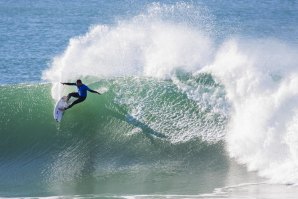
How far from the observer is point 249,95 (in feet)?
60.7

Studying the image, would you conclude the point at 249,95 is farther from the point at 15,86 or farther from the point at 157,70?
the point at 15,86

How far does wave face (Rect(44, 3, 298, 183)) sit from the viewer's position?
56.4 feet

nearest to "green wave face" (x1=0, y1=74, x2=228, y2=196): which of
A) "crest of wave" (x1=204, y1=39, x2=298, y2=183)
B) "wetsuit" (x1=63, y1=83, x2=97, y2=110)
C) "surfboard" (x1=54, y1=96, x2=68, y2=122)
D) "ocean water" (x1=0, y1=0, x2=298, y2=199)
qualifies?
"ocean water" (x1=0, y1=0, x2=298, y2=199)

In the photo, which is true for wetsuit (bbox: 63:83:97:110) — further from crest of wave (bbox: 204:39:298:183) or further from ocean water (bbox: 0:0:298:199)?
crest of wave (bbox: 204:39:298:183)

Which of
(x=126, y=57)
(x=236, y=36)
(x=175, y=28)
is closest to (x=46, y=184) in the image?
(x=126, y=57)

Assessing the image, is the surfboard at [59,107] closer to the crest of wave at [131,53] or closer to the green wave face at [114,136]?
the green wave face at [114,136]

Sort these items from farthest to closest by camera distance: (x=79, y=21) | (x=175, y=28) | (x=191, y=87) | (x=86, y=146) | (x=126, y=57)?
(x=79, y=21), (x=175, y=28), (x=126, y=57), (x=191, y=87), (x=86, y=146)

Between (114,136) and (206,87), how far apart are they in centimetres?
258

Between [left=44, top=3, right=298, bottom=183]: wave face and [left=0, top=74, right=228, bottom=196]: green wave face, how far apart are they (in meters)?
0.04

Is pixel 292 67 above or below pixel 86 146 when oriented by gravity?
above

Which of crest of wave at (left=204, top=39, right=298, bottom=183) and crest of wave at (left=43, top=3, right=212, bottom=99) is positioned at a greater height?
crest of wave at (left=43, top=3, right=212, bottom=99)

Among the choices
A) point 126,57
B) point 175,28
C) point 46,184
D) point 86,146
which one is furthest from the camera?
point 175,28

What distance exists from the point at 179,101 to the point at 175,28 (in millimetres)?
4976

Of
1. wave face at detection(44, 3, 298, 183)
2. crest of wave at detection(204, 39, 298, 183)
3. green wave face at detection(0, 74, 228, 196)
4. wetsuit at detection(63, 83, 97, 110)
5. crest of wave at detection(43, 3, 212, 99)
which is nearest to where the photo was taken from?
crest of wave at detection(204, 39, 298, 183)
